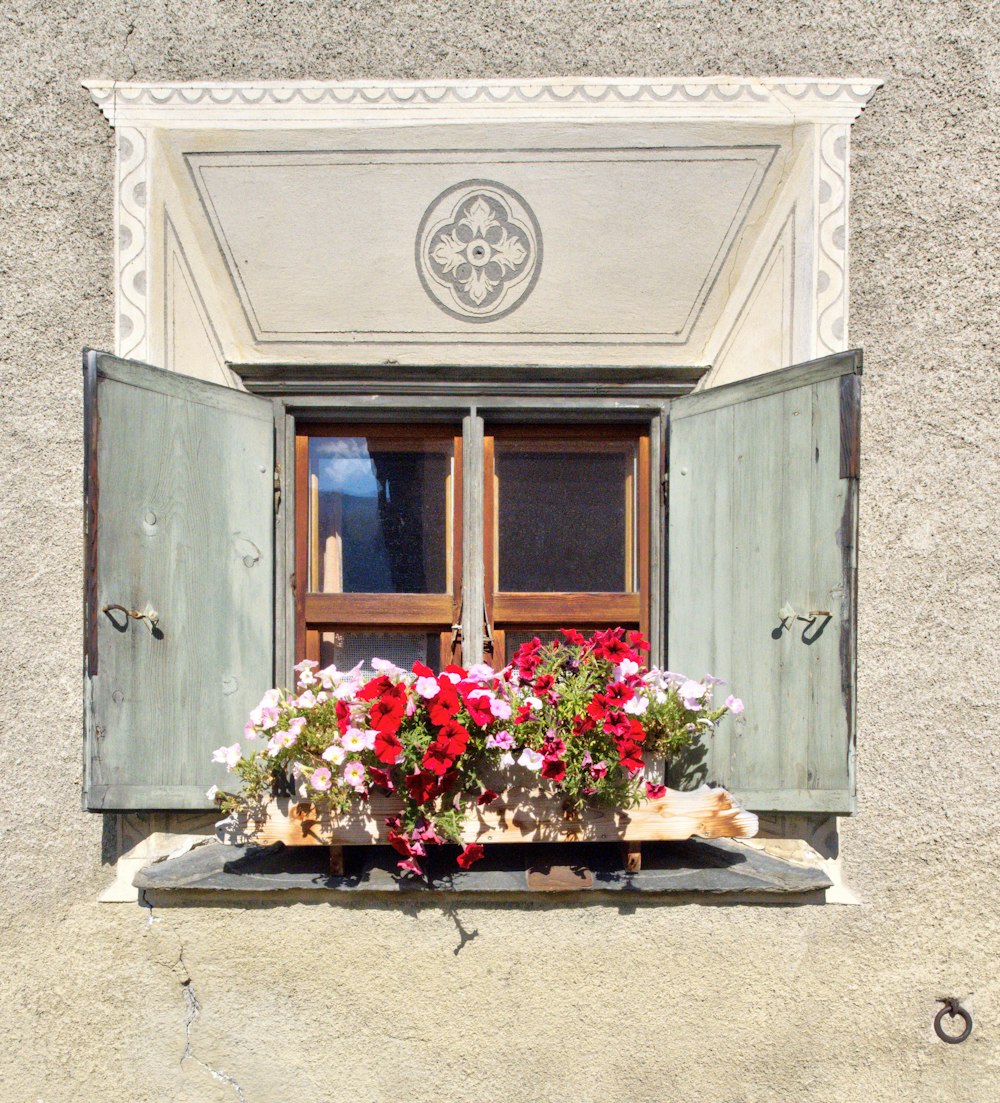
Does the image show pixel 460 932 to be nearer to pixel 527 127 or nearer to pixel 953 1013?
pixel 953 1013

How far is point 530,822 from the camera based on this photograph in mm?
2139

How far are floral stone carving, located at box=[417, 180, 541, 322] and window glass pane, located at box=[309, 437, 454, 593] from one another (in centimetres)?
48

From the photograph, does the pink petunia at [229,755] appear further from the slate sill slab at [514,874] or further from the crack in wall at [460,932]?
the crack in wall at [460,932]

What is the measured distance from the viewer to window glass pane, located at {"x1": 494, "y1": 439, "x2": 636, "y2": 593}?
8.46 ft

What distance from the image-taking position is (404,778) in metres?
2.09

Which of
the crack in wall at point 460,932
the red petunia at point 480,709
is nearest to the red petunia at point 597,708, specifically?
the red petunia at point 480,709

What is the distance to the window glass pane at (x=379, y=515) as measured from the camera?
2580mm

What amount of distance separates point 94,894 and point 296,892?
0.67 metres

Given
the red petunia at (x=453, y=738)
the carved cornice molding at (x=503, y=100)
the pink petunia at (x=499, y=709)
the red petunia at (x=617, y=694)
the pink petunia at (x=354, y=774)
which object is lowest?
the pink petunia at (x=354, y=774)

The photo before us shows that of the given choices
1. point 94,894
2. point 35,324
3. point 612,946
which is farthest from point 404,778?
point 35,324

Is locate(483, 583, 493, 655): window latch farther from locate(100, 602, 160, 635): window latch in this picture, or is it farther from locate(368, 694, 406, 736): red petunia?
locate(100, 602, 160, 635): window latch

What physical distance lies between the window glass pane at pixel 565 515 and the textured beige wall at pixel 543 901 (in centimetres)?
77

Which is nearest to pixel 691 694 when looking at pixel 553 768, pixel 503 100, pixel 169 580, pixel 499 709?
pixel 553 768

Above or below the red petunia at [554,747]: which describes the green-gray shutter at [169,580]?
above
